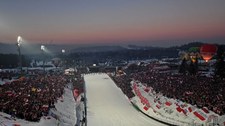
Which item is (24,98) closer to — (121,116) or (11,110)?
(11,110)

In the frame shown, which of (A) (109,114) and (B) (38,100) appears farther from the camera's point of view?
(A) (109,114)

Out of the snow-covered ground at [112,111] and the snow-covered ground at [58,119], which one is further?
the snow-covered ground at [112,111]

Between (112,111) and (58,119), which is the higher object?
(58,119)

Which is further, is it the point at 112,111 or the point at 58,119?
the point at 112,111

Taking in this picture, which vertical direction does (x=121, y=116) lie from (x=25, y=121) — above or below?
below

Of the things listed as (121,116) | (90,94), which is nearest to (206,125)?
(121,116)

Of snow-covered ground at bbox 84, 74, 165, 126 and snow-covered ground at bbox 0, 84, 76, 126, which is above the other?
snow-covered ground at bbox 0, 84, 76, 126

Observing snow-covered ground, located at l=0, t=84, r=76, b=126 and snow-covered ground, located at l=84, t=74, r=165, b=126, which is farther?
snow-covered ground, located at l=84, t=74, r=165, b=126

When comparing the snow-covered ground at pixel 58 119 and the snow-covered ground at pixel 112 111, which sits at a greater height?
the snow-covered ground at pixel 58 119
